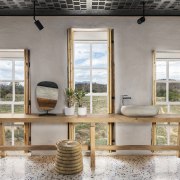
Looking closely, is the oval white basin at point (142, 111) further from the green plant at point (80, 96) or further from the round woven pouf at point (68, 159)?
the round woven pouf at point (68, 159)

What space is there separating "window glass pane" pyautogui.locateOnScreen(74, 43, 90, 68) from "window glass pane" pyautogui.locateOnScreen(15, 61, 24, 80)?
1.17 m

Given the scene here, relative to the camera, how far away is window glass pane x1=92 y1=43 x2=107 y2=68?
Result: 5246mm

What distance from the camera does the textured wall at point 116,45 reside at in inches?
194

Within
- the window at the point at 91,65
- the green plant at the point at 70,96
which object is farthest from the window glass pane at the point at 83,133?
the green plant at the point at 70,96

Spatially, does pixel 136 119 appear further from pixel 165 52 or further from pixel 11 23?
pixel 11 23

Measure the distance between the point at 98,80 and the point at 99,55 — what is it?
565 mm

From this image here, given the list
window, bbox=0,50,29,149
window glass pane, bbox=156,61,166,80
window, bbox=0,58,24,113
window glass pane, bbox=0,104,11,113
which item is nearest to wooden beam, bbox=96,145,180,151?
window glass pane, bbox=156,61,166,80

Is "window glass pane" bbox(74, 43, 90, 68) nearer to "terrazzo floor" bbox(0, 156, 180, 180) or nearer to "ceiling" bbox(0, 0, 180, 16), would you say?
"ceiling" bbox(0, 0, 180, 16)

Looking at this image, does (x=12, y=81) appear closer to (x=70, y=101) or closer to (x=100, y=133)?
(x=70, y=101)

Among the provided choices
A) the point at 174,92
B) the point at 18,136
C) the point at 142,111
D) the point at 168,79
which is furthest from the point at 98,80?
the point at 18,136

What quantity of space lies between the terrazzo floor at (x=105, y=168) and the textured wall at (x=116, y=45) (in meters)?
0.56

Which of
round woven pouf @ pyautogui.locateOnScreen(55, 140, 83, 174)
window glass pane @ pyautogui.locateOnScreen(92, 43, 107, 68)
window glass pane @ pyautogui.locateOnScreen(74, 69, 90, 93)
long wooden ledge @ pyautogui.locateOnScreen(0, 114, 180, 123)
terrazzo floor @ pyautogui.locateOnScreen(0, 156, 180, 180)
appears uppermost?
window glass pane @ pyautogui.locateOnScreen(92, 43, 107, 68)

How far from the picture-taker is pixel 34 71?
195 inches

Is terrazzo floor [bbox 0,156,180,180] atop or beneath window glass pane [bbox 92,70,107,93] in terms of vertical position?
beneath
